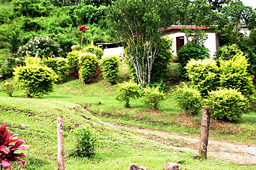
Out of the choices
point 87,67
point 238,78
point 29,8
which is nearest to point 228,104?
point 238,78

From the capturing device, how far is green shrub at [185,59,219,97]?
1330 centimetres

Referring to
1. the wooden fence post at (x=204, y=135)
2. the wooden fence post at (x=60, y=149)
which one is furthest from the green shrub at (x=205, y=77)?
the wooden fence post at (x=60, y=149)

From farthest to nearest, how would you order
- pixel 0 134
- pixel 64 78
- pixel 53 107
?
pixel 64 78, pixel 53 107, pixel 0 134

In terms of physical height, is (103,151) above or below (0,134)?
below

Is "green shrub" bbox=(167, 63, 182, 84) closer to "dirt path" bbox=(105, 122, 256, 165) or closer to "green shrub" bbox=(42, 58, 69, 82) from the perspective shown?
"dirt path" bbox=(105, 122, 256, 165)

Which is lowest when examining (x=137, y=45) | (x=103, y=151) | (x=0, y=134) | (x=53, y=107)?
(x=103, y=151)

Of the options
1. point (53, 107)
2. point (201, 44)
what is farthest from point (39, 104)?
point (201, 44)

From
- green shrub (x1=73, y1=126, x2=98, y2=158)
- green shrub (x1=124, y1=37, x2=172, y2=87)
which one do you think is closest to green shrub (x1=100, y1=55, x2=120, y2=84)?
green shrub (x1=124, y1=37, x2=172, y2=87)

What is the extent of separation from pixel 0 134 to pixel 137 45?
605 inches

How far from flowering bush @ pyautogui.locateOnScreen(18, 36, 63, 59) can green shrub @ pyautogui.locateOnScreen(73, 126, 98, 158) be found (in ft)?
66.5

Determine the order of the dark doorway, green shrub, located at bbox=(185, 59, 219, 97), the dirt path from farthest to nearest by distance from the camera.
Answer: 1. the dark doorway
2. green shrub, located at bbox=(185, 59, 219, 97)
3. the dirt path

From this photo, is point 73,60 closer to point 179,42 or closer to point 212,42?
point 179,42

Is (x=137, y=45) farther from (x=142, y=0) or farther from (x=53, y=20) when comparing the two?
(x=53, y=20)

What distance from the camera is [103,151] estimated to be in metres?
6.58
